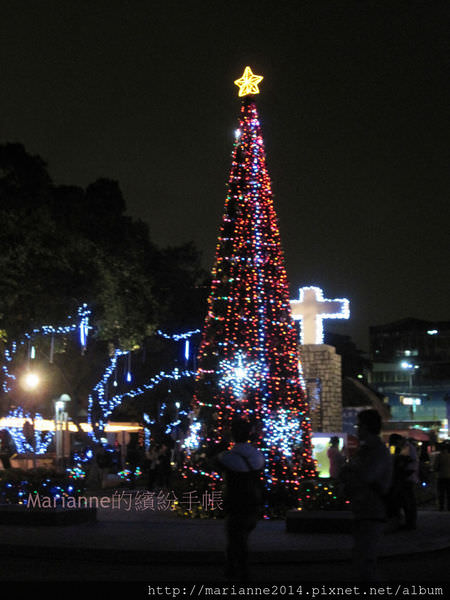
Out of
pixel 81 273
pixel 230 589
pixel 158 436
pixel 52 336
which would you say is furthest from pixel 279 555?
pixel 158 436

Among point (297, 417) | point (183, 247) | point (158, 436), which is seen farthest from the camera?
point (158, 436)

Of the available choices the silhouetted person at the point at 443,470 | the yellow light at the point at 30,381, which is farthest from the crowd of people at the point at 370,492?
the yellow light at the point at 30,381

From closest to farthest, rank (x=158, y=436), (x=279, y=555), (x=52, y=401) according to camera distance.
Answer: (x=279, y=555)
(x=52, y=401)
(x=158, y=436)

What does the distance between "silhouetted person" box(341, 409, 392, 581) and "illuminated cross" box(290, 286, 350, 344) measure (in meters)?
23.5

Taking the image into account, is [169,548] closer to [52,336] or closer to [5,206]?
[5,206]

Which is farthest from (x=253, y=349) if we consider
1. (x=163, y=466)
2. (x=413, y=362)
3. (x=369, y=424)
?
(x=413, y=362)

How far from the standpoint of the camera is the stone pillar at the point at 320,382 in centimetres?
3234

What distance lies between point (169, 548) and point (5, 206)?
18532 millimetres

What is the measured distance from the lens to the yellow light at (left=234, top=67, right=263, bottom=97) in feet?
70.2

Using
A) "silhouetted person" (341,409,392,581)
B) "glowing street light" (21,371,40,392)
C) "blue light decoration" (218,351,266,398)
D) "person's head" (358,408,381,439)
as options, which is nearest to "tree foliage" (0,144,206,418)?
"glowing street light" (21,371,40,392)

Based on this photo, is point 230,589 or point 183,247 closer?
point 230,589

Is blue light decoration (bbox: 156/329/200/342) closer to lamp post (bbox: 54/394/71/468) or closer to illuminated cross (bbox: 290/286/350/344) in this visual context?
lamp post (bbox: 54/394/71/468)

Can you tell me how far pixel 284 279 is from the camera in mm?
20062

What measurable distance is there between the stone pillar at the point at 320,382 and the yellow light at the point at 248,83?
1269cm
